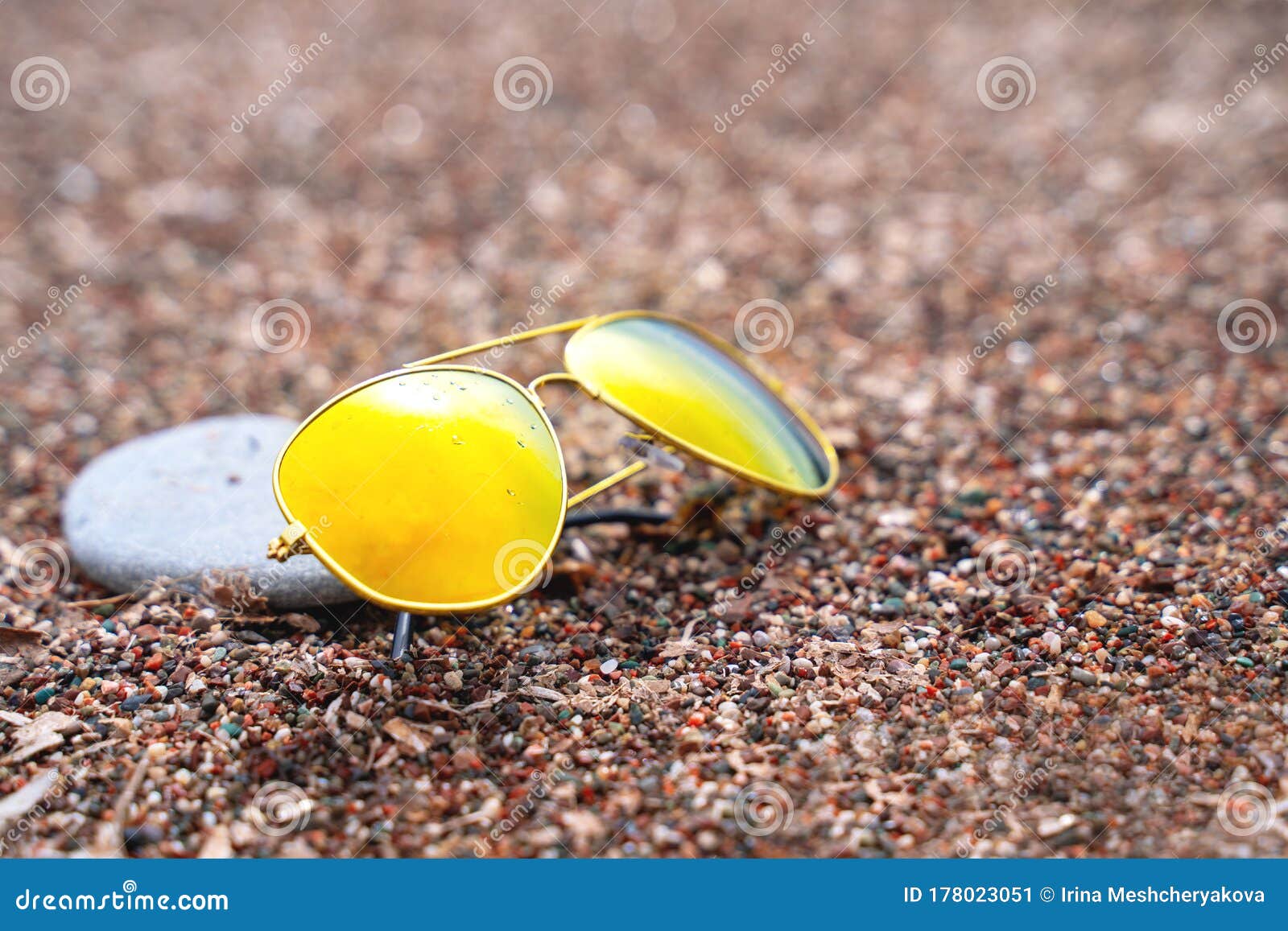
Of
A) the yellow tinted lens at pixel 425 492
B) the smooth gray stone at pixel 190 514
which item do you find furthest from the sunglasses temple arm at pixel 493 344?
the smooth gray stone at pixel 190 514

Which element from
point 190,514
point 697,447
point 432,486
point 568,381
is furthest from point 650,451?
point 190,514

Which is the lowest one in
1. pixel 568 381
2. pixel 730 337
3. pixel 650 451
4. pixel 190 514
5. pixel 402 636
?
pixel 402 636

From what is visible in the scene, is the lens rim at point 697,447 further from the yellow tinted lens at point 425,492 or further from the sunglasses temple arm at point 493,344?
the yellow tinted lens at point 425,492

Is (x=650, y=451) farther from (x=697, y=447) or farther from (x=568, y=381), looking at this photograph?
(x=568, y=381)

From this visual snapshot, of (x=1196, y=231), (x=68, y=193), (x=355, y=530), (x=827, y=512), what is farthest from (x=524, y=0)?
(x=355, y=530)

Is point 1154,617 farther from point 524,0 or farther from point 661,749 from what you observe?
point 524,0
